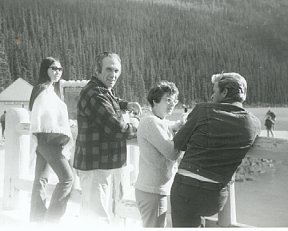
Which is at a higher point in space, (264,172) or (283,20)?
(283,20)

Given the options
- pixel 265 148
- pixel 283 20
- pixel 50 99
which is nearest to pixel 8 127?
pixel 50 99

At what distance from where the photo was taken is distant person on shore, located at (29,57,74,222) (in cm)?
146

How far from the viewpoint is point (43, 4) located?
2596 millimetres

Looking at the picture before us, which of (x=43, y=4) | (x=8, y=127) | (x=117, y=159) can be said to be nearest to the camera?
(x=117, y=159)

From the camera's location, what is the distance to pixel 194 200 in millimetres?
1022

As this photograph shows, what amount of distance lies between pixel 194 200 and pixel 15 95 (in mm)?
1660

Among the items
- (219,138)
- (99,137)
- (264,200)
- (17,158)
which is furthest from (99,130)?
(264,200)

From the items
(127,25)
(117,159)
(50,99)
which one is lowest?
(117,159)

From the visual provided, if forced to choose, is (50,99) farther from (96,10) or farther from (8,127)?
(96,10)

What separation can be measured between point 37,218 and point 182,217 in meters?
0.79

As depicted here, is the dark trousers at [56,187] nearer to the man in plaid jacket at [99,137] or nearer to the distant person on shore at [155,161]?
the man in plaid jacket at [99,137]

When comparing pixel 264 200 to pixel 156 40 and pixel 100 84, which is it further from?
pixel 100 84

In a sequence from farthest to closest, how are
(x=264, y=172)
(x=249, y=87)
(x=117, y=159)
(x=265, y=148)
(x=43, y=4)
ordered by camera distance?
(x=264, y=172), (x=249, y=87), (x=43, y=4), (x=117, y=159), (x=265, y=148)

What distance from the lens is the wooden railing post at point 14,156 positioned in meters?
1.84
